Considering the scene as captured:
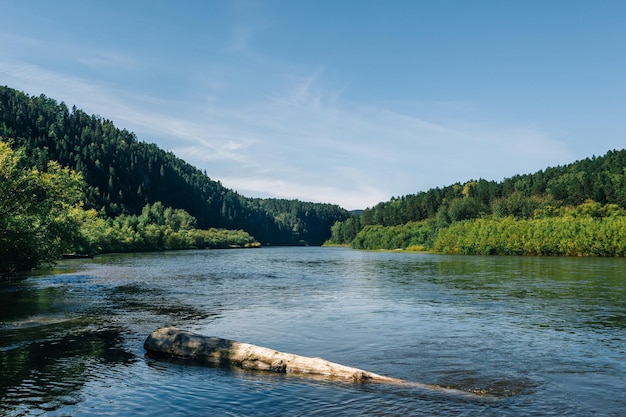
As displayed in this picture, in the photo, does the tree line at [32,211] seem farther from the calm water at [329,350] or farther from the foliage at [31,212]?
the calm water at [329,350]

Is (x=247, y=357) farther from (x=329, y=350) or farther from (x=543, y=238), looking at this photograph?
(x=543, y=238)

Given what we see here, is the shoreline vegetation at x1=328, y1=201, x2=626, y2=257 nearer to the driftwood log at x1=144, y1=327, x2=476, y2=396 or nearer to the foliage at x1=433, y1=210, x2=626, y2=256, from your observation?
the foliage at x1=433, y1=210, x2=626, y2=256

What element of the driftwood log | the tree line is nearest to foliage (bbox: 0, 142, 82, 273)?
the tree line

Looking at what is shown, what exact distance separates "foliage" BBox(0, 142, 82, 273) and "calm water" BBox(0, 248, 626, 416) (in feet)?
24.0

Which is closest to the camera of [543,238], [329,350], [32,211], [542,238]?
[329,350]

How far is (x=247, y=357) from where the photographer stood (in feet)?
70.1

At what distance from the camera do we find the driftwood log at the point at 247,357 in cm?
1897

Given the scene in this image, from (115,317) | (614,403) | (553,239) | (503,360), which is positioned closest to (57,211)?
(115,317)

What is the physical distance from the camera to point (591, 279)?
63875 mm

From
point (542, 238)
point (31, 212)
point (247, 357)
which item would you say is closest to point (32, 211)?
point (31, 212)

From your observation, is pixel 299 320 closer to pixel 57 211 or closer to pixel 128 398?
pixel 128 398

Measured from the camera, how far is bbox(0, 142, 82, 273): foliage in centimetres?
4938

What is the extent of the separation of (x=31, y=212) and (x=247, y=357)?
41904 mm

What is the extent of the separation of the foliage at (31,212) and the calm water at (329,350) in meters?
7.33
